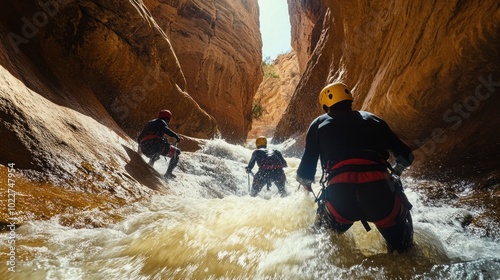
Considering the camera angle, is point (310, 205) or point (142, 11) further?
point (142, 11)

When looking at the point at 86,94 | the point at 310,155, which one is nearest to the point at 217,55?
the point at 86,94

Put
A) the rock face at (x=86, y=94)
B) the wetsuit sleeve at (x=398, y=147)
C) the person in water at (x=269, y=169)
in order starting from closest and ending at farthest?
1. the wetsuit sleeve at (x=398, y=147)
2. the rock face at (x=86, y=94)
3. the person in water at (x=269, y=169)

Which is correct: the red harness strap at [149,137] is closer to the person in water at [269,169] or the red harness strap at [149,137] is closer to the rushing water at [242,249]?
the person in water at [269,169]

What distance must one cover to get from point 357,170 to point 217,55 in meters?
23.0

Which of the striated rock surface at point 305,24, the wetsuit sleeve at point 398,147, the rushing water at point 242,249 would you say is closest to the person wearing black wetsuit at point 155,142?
the rushing water at point 242,249

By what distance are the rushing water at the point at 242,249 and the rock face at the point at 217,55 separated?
18.7 m

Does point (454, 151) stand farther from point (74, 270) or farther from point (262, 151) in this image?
point (74, 270)

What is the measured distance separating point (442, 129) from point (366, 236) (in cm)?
533

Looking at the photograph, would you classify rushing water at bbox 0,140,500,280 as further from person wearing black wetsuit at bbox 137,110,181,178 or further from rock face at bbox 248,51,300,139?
rock face at bbox 248,51,300,139

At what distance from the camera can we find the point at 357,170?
105 inches

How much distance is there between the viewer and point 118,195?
4.79 metres

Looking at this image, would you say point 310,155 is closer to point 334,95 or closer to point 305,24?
point 334,95

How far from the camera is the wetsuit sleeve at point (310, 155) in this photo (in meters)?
3.23

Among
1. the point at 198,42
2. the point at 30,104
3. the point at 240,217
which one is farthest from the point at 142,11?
the point at 198,42
